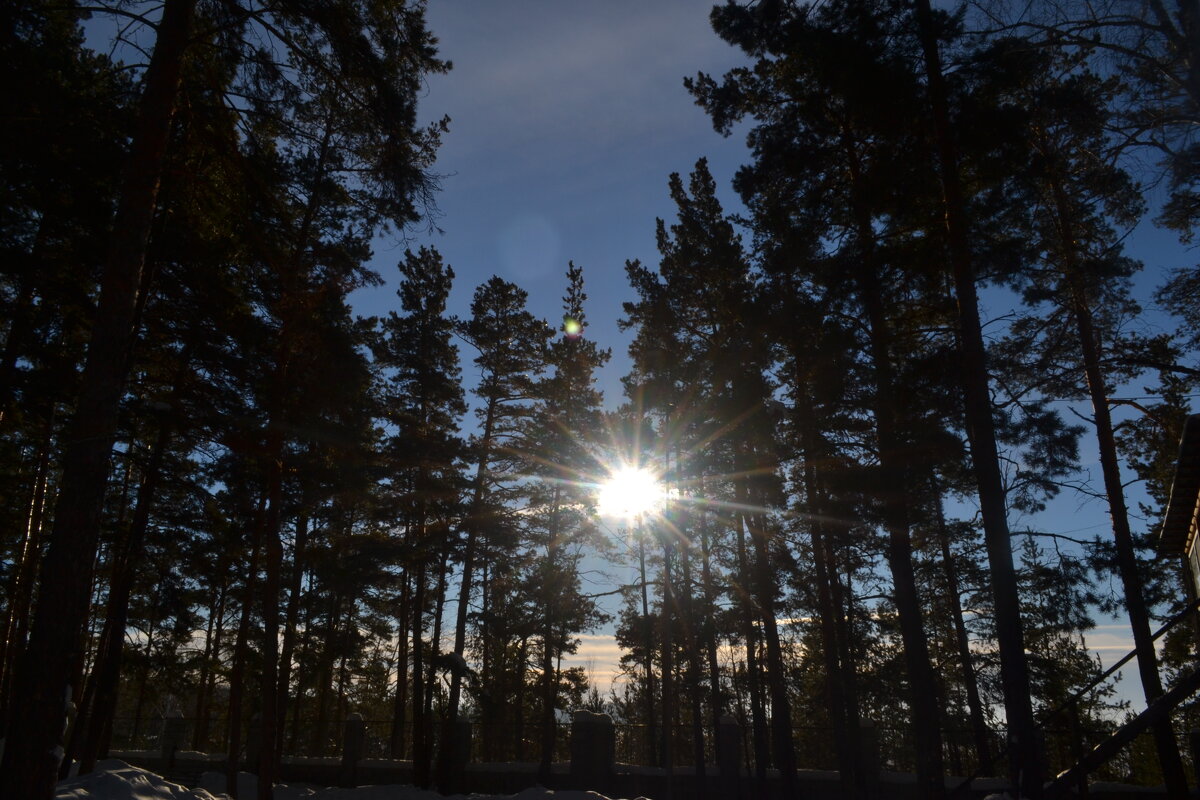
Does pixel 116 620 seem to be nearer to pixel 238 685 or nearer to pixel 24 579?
pixel 238 685

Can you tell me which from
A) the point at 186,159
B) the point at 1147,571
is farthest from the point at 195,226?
the point at 1147,571

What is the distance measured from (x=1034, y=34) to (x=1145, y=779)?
83.4 feet

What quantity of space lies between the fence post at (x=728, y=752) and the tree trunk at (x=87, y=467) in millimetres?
14450

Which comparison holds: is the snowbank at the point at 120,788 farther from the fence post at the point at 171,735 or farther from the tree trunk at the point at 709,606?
the fence post at the point at 171,735

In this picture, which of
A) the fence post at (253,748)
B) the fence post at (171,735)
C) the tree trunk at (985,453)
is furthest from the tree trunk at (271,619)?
the fence post at (171,735)

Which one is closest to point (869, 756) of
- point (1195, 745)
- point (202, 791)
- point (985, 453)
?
point (1195, 745)

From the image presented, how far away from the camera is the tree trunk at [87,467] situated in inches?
245

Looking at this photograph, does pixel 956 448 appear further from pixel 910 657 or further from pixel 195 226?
pixel 195 226

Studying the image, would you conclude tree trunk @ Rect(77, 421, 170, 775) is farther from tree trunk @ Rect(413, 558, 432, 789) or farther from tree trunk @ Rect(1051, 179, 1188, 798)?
tree trunk @ Rect(1051, 179, 1188, 798)

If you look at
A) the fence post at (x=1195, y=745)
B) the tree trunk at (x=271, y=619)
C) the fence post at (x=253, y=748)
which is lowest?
the fence post at (x=253, y=748)

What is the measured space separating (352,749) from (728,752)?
10718mm

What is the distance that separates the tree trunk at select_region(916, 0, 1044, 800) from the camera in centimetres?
900

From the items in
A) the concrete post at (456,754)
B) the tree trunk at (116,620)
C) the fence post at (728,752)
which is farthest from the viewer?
the concrete post at (456,754)

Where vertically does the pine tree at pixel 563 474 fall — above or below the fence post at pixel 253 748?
above
